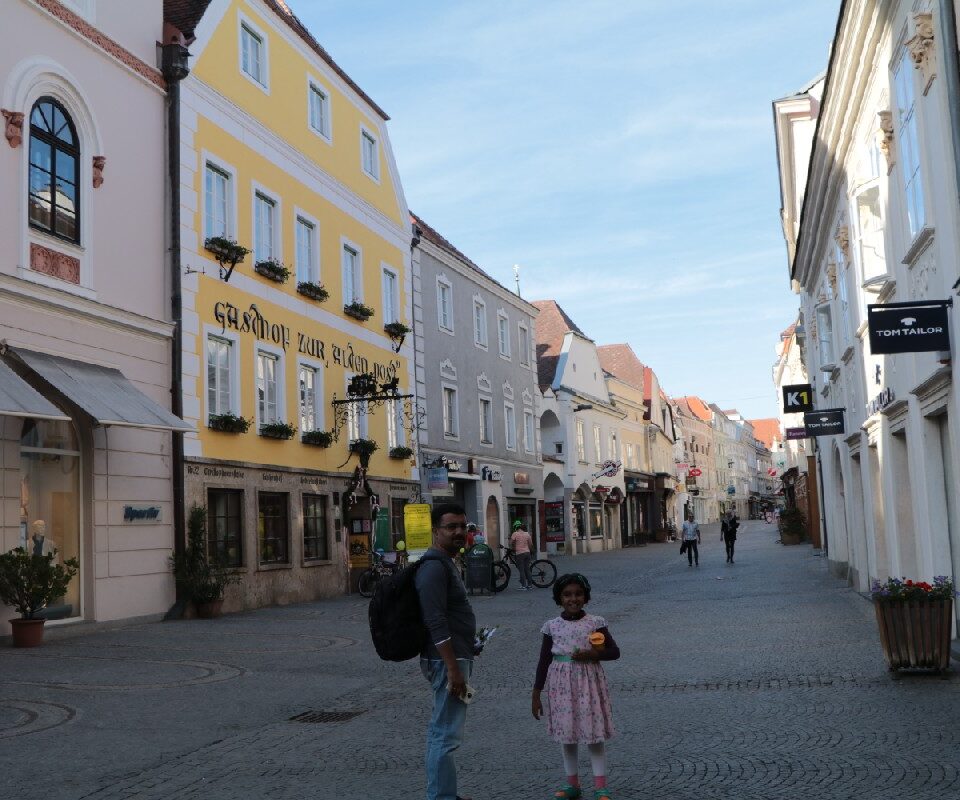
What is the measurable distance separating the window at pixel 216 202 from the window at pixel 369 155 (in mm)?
7253

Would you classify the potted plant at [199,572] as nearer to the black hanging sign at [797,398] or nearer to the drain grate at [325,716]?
the drain grate at [325,716]

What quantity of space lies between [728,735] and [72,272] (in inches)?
493

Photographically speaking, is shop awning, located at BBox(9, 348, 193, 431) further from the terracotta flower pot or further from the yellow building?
the terracotta flower pot

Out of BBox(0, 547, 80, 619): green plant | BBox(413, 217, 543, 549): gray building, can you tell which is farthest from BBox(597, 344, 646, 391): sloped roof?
BBox(0, 547, 80, 619): green plant

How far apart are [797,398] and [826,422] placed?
511 centimetres

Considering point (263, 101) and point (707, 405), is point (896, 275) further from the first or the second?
point (707, 405)

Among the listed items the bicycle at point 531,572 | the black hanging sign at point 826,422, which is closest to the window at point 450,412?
the bicycle at point 531,572

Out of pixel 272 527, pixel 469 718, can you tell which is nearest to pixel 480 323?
pixel 272 527

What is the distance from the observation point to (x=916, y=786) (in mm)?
6203

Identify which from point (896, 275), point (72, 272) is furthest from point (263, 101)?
point (896, 275)

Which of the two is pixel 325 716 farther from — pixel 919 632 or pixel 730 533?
pixel 730 533

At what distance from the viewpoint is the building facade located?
15.6m

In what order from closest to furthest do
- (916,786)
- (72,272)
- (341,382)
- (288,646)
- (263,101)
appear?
(916,786), (288,646), (72,272), (263,101), (341,382)

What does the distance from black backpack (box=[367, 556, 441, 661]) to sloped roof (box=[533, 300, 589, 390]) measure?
43.6m
